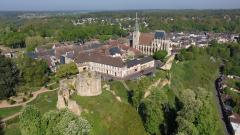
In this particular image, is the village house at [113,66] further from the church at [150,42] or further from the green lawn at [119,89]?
the church at [150,42]

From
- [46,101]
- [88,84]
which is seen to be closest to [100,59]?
[46,101]

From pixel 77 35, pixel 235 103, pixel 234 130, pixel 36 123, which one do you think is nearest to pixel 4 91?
pixel 36 123

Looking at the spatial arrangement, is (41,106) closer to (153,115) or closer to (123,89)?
(123,89)

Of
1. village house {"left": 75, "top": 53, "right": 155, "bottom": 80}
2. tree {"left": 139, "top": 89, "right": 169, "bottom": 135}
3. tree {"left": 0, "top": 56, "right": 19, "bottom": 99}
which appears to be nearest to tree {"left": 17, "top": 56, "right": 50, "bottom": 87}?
tree {"left": 0, "top": 56, "right": 19, "bottom": 99}

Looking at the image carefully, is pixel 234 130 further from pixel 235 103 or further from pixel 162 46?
pixel 162 46

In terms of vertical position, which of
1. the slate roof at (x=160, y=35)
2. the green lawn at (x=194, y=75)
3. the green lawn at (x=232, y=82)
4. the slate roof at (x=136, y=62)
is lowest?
the green lawn at (x=232, y=82)

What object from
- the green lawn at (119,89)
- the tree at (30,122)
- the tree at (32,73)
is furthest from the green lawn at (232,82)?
the tree at (30,122)
